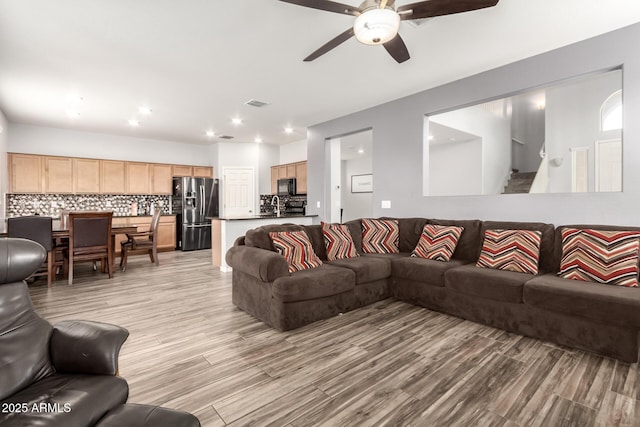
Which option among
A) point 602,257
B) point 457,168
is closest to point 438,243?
point 602,257

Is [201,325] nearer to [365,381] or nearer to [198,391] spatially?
[198,391]

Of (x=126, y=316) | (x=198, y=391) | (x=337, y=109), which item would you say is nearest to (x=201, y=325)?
(x=126, y=316)

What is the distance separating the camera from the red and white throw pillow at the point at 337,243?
3672mm

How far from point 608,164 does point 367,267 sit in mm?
4969

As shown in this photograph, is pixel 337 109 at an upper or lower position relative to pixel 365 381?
upper

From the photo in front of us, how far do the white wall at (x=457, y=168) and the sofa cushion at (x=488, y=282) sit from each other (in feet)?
15.3

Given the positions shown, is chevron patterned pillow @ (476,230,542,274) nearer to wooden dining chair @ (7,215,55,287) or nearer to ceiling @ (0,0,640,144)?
ceiling @ (0,0,640,144)

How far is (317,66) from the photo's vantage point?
360cm

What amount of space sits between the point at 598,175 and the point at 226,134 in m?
7.33

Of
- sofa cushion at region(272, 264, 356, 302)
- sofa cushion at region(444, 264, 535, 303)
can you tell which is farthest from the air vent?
sofa cushion at region(444, 264, 535, 303)

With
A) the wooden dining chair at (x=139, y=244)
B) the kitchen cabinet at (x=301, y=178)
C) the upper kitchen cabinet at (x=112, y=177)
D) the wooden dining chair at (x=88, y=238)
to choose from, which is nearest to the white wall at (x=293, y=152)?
the kitchen cabinet at (x=301, y=178)

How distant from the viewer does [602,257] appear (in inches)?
100

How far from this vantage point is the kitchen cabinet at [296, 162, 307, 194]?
7.26m

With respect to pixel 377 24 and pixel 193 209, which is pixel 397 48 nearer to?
pixel 377 24
